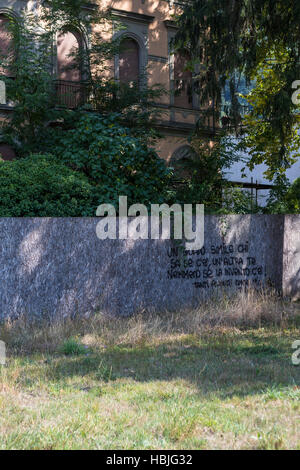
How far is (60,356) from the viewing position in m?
7.34

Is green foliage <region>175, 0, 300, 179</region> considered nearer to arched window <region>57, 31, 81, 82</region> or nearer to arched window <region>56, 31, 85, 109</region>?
arched window <region>56, 31, 85, 109</region>

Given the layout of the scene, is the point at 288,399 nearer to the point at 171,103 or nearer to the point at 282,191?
the point at 282,191

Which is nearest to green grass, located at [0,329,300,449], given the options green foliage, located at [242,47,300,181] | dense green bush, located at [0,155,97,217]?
dense green bush, located at [0,155,97,217]

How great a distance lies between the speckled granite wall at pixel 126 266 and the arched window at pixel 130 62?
826 centimetres

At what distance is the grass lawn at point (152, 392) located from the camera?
445 cm

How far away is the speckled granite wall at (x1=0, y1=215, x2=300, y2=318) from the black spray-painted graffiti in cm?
2

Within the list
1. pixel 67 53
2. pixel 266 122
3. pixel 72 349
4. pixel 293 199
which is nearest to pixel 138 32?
pixel 67 53

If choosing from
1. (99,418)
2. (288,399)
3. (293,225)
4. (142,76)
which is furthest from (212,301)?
(142,76)

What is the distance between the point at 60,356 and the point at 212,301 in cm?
428

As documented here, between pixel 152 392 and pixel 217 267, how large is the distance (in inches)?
235

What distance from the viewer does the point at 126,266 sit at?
33.6 ft

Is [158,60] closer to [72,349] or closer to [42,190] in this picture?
[42,190]

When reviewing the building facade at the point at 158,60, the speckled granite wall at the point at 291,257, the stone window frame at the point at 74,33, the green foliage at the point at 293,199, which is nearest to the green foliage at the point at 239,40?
the speckled granite wall at the point at 291,257

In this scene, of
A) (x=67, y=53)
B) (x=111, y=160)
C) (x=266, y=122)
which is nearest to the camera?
(x=111, y=160)
